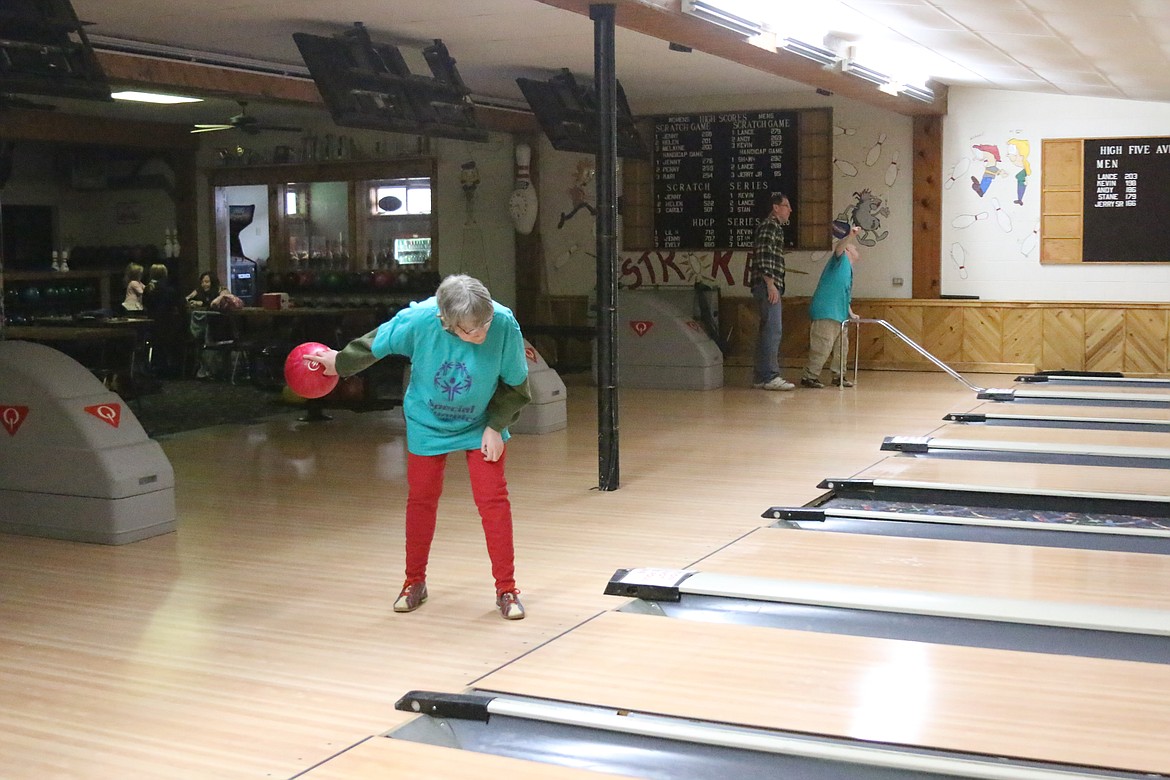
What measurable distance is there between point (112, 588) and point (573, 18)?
4753 millimetres

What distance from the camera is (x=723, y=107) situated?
12.6 metres

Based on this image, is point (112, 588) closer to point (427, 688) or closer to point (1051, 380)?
point (427, 688)

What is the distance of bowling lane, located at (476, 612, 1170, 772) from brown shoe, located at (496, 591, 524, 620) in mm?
302

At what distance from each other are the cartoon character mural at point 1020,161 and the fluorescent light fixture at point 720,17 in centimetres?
485

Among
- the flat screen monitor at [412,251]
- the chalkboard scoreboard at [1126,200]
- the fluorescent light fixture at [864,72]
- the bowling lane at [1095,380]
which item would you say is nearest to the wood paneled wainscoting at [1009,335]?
the bowling lane at [1095,380]

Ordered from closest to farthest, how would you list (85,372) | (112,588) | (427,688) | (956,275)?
(427,688)
(112,588)
(85,372)
(956,275)

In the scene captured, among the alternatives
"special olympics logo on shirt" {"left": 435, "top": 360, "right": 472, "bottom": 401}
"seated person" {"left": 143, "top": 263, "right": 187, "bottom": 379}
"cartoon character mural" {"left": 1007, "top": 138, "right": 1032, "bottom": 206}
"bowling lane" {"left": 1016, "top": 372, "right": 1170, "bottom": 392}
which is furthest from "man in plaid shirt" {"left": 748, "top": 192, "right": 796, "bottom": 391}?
"special olympics logo on shirt" {"left": 435, "top": 360, "right": 472, "bottom": 401}

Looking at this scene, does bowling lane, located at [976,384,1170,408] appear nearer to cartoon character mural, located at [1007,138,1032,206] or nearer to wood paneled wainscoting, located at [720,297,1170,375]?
wood paneled wainscoting, located at [720,297,1170,375]

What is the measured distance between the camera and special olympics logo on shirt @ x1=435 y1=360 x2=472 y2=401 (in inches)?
158

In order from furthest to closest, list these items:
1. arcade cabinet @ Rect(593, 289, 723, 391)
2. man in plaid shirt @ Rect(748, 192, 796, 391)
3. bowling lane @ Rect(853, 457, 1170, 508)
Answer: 1. arcade cabinet @ Rect(593, 289, 723, 391)
2. man in plaid shirt @ Rect(748, 192, 796, 391)
3. bowling lane @ Rect(853, 457, 1170, 508)

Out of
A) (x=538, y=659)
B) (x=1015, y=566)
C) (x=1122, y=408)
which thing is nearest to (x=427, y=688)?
(x=538, y=659)

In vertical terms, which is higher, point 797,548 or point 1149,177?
point 1149,177

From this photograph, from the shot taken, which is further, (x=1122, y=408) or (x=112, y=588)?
(x=1122, y=408)

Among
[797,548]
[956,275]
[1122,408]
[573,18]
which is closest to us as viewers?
[797,548]
